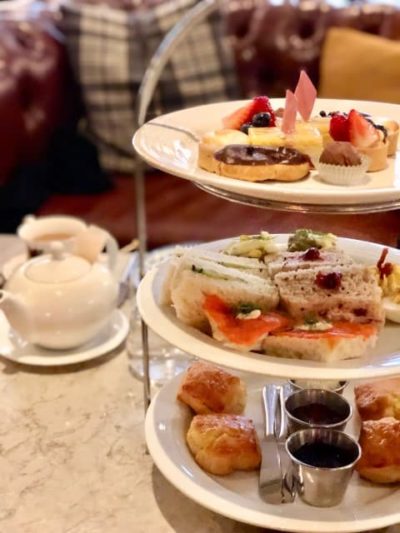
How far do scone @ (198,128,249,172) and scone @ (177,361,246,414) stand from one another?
322 millimetres

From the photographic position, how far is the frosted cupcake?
81 cm

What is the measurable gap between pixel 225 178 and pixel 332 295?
206mm

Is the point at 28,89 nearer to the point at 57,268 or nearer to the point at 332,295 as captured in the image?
the point at 57,268

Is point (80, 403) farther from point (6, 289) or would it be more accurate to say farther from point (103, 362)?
point (6, 289)

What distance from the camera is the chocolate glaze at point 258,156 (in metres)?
0.83

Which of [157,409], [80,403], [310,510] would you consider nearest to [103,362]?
[80,403]

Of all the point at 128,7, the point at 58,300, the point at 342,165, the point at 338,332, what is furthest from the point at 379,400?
the point at 128,7

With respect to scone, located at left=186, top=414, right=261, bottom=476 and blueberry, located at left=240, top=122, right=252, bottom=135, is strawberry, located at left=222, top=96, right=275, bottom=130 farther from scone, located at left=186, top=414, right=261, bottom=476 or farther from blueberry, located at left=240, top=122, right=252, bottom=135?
scone, located at left=186, top=414, right=261, bottom=476

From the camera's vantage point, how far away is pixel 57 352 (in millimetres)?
1304

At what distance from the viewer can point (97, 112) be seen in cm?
257

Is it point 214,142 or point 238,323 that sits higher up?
point 214,142

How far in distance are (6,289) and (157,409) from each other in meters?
0.38

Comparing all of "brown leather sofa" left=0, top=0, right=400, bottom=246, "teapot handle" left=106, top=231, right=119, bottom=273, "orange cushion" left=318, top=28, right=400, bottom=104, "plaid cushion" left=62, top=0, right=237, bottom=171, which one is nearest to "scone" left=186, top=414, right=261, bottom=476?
"teapot handle" left=106, top=231, right=119, bottom=273

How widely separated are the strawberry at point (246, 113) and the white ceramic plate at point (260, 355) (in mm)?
240
